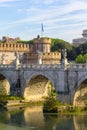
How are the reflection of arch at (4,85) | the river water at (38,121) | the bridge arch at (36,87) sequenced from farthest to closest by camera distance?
the reflection of arch at (4,85) → the bridge arch at (36,87) → the river water at (38,121)

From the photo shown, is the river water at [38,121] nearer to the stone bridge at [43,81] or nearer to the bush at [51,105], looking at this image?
the bush at [51,105]

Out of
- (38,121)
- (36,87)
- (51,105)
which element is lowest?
(38,121)

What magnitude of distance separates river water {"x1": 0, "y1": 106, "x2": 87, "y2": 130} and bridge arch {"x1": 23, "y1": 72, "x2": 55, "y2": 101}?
208 inches

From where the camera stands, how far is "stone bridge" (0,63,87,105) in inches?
1474

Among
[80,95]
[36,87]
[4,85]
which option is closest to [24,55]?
[4,85]

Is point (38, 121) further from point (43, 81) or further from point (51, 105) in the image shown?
point (43, 81)

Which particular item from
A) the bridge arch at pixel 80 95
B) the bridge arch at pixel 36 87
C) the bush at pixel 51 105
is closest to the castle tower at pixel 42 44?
the bridge arch at pixel 36 87

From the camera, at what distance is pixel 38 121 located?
33.8 meters

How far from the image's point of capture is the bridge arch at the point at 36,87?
142ft

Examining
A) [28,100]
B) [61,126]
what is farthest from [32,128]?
[28,100]

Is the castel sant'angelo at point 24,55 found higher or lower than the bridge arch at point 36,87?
higher

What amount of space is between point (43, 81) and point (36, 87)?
970 millimetres

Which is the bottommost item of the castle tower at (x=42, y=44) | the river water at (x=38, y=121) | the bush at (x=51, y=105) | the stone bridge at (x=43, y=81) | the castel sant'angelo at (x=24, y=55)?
the river water at (x=38, y=121)

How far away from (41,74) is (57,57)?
15645 mm
